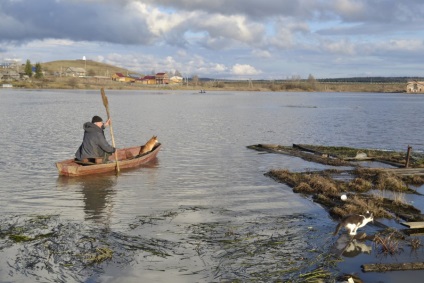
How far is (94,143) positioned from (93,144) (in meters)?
0.06

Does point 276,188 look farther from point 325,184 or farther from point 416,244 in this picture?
point 416,244

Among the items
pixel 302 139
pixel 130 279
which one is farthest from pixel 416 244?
pixel 302 139

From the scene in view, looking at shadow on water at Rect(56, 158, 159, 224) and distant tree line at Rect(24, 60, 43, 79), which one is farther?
distant tree line at Rect(24, 60, 43, 79)

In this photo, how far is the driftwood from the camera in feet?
31.0

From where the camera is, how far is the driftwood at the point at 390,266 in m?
9.45

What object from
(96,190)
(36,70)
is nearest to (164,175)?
(96,190)

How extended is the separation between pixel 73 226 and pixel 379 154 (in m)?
18.9

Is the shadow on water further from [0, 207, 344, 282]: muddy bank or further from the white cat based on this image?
the white cat

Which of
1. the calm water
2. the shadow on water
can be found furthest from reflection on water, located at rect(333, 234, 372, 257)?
the shadow on water

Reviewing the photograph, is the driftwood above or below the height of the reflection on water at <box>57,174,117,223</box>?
above

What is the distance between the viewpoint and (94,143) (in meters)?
18.8

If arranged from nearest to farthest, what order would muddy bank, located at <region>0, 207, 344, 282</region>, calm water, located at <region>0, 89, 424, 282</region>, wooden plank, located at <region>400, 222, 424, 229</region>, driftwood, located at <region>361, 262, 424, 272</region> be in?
muddy bank, located at <region>0, 207, 344, 282</region> → driftwood, located at <region>361, 262, 424, 272</region> → wooden plank, located at <region>400, 222, 424, 229</region> → calm water, located at <region>0, 89, 424, 282</region>

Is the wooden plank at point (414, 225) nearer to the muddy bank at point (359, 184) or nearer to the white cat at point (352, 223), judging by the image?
the muddy bank at point (359, 184)

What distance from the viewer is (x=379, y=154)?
25.7m
